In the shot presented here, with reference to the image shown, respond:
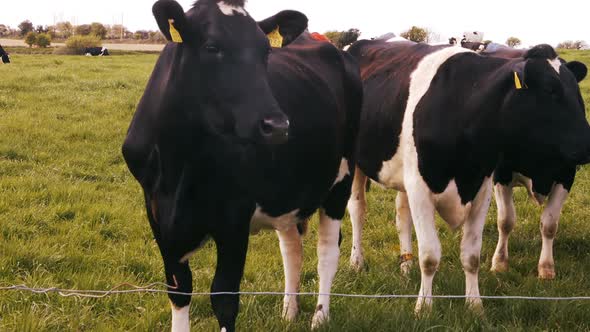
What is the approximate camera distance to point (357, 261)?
532 cm

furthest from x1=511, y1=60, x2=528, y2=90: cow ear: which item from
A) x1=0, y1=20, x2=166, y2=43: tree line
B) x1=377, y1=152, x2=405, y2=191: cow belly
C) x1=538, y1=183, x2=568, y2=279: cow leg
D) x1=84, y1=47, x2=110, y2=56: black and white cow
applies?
x1=0, y1=20, x2=166, y2=43: tree line

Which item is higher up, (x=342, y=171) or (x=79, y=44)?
(x=342, y=171)

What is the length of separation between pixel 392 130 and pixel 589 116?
8530mm

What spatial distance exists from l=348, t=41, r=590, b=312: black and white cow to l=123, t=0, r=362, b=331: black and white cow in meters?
0.93

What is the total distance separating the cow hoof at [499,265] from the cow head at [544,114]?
130cm

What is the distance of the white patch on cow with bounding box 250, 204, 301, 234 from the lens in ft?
11.1

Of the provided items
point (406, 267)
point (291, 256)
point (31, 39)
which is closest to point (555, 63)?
point (406, 267)

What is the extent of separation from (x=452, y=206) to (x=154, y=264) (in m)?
2.30

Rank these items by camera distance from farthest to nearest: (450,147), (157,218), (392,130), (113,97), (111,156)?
1. (113,97)
2. (111,156)
3. (392,130)
4. (450,147)
5. (157,218)

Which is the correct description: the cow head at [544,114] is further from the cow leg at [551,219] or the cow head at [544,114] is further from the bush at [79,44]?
the bush at [79,44]

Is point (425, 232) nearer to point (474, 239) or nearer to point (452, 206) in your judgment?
point (452, 206)

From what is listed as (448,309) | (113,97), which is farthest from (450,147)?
(113,97)

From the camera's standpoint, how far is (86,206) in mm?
6293

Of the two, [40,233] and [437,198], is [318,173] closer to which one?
[437,198]
